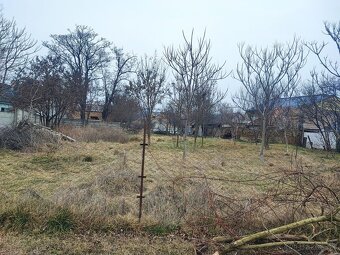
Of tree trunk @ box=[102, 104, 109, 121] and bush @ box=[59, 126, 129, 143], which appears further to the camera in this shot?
tree trunk @ box=[102, 104, 109, 121]

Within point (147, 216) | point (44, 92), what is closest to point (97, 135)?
point (44, 92)

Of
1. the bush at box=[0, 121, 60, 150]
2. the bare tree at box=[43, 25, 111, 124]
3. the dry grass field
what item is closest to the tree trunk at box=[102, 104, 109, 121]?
the bare tree at box=[43, 25, 111, 124]

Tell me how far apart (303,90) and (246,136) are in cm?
751

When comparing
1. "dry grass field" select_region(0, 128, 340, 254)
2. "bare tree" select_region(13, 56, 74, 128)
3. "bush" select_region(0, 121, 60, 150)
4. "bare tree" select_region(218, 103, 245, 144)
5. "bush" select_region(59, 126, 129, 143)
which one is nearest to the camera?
"dry grass field" select_region(0, 128, 340, 254)

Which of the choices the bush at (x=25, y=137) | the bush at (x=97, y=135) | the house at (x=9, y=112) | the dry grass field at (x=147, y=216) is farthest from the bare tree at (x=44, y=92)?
the dry grass field at (x=147, y=216)

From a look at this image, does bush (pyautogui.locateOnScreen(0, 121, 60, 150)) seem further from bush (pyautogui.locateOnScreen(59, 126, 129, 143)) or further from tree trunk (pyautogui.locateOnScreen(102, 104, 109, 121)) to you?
tree trunk (pyautogui.locateOnScreen(102, 104, 109, 121))

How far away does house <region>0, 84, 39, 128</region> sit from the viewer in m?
16.3

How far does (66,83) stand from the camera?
84.1 feet

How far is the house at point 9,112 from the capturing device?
1626cm

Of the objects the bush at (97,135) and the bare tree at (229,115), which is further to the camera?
the bare tree at (229,115)

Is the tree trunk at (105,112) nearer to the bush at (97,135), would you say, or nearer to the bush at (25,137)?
the bush at (97,135)

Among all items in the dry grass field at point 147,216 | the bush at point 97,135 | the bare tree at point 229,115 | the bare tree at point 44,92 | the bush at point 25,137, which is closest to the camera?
the dry grass field at point 147,216

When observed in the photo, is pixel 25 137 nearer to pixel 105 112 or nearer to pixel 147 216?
pixel 147 216

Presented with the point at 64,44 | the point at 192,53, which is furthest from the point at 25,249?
the point at 64,44
